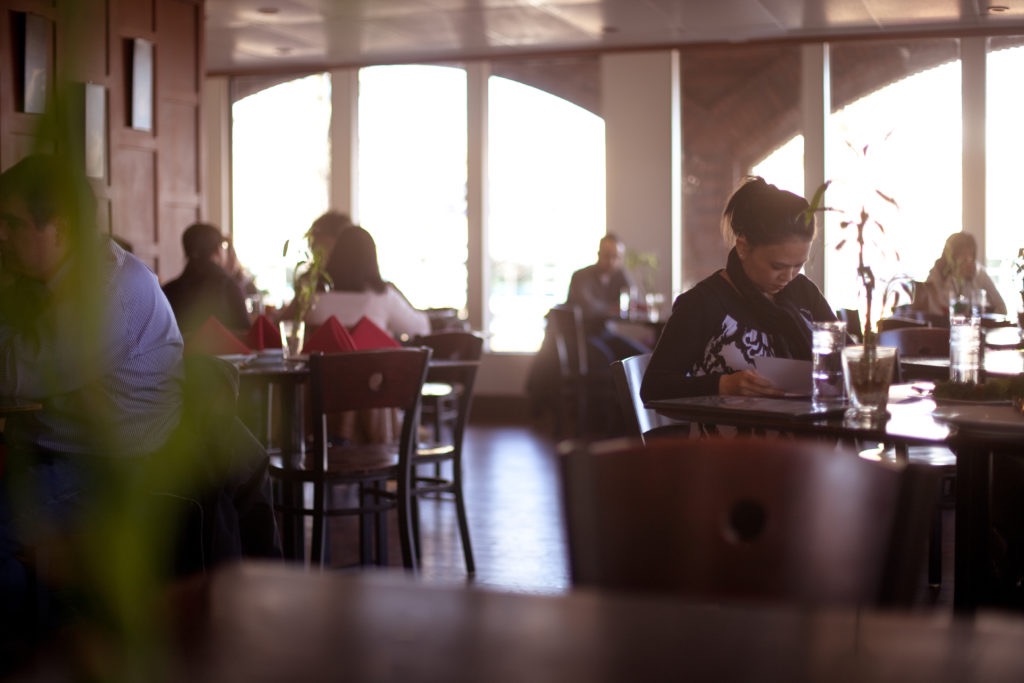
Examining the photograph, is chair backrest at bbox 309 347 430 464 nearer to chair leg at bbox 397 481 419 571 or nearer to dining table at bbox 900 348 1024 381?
chair leg at bbox 397 481 419 571

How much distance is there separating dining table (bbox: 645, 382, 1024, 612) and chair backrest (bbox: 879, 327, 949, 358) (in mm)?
1746

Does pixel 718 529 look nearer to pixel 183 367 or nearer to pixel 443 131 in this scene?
pixel 183 367

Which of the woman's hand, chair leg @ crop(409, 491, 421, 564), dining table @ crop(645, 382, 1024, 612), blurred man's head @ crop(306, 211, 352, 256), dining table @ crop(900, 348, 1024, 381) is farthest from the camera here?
blurred man's head @ crop(306, 211, 352, 256)

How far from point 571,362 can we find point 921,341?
3.86 metres

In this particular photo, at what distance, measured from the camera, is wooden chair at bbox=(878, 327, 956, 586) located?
11.1ft

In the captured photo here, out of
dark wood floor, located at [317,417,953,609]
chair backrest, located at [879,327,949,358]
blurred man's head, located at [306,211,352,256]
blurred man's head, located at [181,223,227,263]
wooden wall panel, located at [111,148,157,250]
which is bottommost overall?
dark wood floor, located at [317,417,953,609]

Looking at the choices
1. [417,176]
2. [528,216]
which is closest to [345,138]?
[417,176]

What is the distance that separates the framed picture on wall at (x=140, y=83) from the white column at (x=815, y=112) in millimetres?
5058

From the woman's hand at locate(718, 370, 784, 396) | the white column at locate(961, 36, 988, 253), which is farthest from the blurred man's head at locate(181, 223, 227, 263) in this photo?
the white column at locate(961, 36, 988, 253)

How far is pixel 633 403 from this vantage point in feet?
8.48

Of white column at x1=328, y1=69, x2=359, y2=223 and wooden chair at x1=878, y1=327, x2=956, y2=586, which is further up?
white column at x1=328, y1=69, x2=359, y2=223

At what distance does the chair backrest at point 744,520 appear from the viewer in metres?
1.11

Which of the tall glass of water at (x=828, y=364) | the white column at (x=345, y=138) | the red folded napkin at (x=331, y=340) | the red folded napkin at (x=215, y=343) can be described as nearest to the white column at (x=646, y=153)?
the white column at (x=345, y=138)

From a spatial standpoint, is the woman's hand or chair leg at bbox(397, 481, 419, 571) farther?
chair leg at bbox(397, 481, 419, 571)
